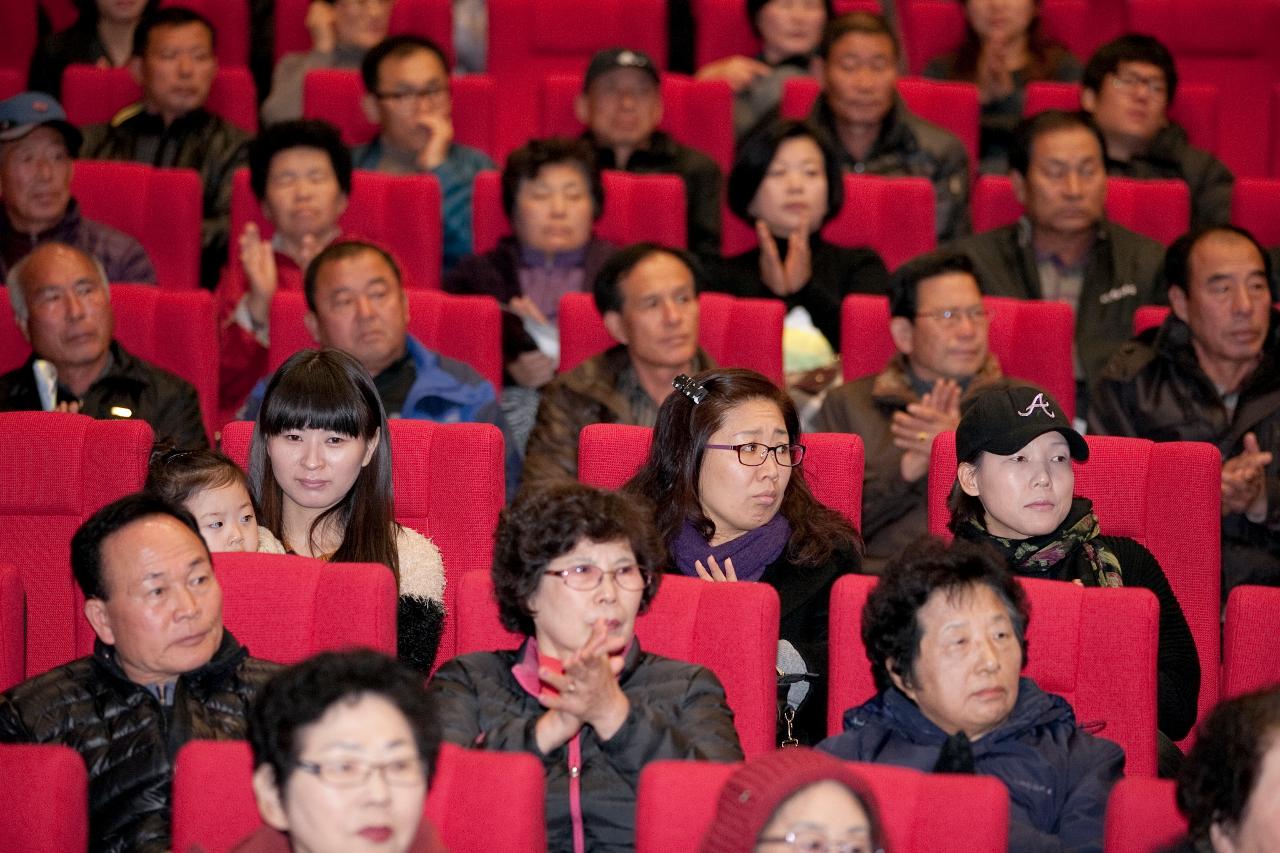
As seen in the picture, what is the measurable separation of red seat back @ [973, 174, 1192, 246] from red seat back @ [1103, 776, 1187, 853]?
8.60 feet

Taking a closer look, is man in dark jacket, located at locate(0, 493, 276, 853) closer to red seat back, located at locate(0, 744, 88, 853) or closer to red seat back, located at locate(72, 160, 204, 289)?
red seat back, located at locate(0, 744, 88, 853)

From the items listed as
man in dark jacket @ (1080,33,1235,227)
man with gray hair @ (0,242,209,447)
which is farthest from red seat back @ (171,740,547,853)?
man in dark jacket @ (1080,33,1235,227)

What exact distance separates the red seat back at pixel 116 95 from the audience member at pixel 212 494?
92.3 inches

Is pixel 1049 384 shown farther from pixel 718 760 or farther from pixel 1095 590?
pixel 718 760

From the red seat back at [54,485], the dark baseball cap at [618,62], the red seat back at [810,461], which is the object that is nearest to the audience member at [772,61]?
the dark baseball cap at [618,62]

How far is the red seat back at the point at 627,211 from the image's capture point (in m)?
4.12

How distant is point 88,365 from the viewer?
3357 mm

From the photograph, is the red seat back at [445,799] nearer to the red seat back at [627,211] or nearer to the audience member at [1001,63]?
the red seat back at [627,211]

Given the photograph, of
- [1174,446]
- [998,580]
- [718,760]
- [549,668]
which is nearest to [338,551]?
[549,668]

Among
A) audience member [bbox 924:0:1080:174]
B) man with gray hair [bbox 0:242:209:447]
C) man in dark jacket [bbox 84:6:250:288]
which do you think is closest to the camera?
man with gray hair [bbox 0:242:209:447]

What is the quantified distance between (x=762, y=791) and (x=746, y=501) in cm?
95

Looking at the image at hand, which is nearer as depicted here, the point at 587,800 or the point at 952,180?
the point at 587,800

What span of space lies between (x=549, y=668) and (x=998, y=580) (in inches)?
22.6

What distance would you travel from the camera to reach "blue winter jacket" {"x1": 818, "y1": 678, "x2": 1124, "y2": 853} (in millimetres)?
2072
